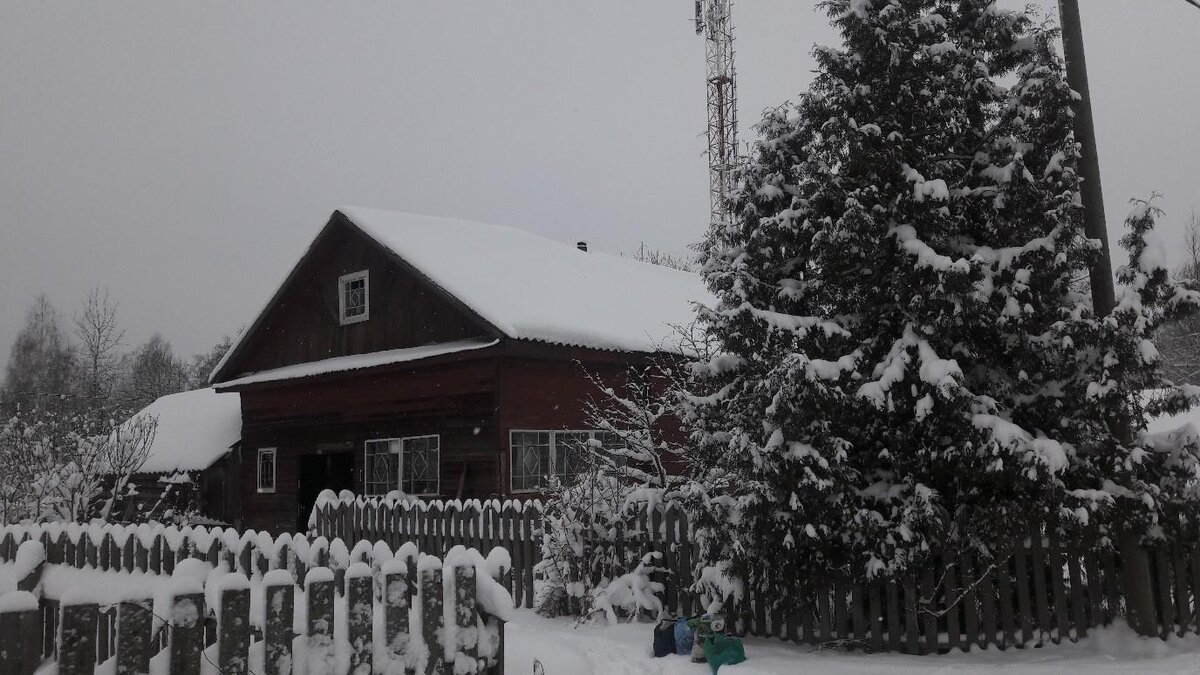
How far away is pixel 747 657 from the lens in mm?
7125

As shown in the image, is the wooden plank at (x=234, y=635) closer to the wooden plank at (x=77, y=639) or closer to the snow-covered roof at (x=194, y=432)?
the wooden plank at (x=77, y=639)

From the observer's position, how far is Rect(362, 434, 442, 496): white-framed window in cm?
1683

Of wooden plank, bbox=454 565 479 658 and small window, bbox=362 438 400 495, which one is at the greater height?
small window, bbox=362 438 400 495

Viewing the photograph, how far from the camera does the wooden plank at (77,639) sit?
3.02m

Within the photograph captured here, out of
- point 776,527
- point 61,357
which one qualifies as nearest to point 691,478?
point 776,527

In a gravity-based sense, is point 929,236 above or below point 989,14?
below

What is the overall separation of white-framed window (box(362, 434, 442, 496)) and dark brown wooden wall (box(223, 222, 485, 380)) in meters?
1.98

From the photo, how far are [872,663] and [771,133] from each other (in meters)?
5.05

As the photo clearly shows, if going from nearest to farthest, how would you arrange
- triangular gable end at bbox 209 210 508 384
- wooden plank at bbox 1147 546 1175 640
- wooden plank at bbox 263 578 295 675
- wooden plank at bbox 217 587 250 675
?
1. wooden plank at bbox 217 587 250 675
2. wooden plank at bbox 263 578 295 675
3. wooden plank at bbox 1147 546 1175 640
4. triangular gable end at bbox 209 210 508 384

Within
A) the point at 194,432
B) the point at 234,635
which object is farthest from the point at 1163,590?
the point at 194,432

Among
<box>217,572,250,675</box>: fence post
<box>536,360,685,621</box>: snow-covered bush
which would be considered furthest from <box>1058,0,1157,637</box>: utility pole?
<box>217,572,250,675</box>: fence post

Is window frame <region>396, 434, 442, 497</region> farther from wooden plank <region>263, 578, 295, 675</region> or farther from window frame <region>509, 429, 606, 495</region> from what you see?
wooden plank <region>263, 578, 295, 675</region>

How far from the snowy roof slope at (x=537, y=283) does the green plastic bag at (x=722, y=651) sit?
796cm

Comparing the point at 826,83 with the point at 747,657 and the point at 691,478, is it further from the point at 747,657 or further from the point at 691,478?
the point at 747,657
